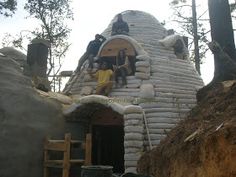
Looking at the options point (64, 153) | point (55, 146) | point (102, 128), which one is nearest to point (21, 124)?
point (55, 146)

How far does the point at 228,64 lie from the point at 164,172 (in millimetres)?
2714

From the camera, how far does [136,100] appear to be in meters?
10.6

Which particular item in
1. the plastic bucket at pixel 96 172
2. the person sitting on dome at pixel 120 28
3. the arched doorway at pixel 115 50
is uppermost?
the person sitting on dome at pixel 120 28

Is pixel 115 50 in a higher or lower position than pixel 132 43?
lower

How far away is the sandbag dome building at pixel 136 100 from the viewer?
966cm

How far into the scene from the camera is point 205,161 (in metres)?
4.41

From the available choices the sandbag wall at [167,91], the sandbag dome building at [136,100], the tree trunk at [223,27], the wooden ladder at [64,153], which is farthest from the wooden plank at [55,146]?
the tree trunk at [223,27]

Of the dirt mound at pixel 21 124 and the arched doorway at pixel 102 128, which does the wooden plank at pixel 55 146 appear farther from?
the arched doorway at pixel 102 128

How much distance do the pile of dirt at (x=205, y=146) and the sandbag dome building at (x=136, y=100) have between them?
221 cm

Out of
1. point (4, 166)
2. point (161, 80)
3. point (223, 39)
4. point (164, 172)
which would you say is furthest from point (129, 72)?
point (164, 172)

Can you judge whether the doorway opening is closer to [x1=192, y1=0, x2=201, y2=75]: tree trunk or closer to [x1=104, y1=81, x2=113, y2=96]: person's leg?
[x1=104, y1=81, x2=113, y2=96]: person's leg

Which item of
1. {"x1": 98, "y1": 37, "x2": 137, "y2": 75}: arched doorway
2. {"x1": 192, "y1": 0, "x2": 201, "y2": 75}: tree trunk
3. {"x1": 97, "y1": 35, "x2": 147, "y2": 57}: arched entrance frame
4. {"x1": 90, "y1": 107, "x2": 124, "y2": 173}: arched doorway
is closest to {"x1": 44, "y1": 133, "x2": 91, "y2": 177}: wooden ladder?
{"x1": 90, "y1": 107, "x2": 124, "y2": 173}: arched doorway

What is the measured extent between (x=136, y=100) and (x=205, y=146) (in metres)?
6.15

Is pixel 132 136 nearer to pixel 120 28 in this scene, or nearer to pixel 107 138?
pixel 107 138
